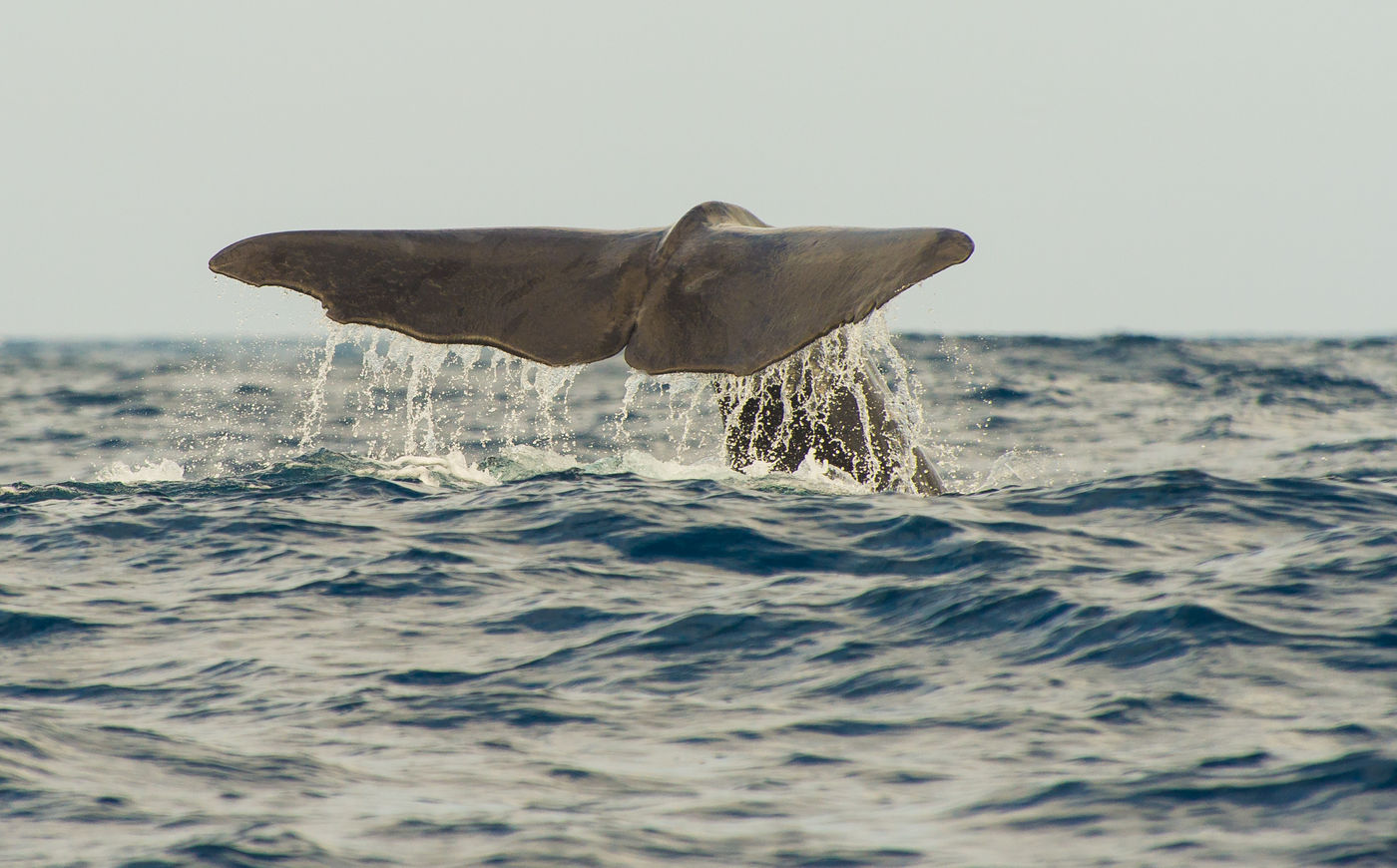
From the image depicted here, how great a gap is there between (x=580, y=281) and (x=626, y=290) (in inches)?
13.3

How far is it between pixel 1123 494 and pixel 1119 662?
3770 mm

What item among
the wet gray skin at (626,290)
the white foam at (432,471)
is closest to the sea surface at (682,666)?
the white foam at (432,471)

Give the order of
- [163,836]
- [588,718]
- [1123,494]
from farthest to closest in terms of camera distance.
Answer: [1123,494], [588,718], [163,836]

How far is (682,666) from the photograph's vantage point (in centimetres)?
640

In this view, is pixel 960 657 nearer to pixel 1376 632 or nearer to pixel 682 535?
pixel 1376 632

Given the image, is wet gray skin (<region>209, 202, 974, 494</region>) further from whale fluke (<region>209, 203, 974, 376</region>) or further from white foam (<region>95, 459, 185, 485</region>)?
white foam (<region>95, 459, 185, 485</region>)

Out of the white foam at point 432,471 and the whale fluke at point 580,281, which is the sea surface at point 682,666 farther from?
the whale fluke at point 580,281

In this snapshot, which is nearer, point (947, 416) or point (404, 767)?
point (404, 767)

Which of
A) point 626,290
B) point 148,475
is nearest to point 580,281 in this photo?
point 626,290

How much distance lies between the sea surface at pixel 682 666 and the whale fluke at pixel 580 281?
0.27m

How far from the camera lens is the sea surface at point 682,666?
4.61m

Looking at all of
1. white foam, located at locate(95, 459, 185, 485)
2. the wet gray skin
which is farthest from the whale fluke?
white foam, located at locate(95, 459, 185, 485)

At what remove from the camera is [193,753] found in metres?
5.48

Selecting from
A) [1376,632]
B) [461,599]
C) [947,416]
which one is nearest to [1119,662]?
[1376,632]
